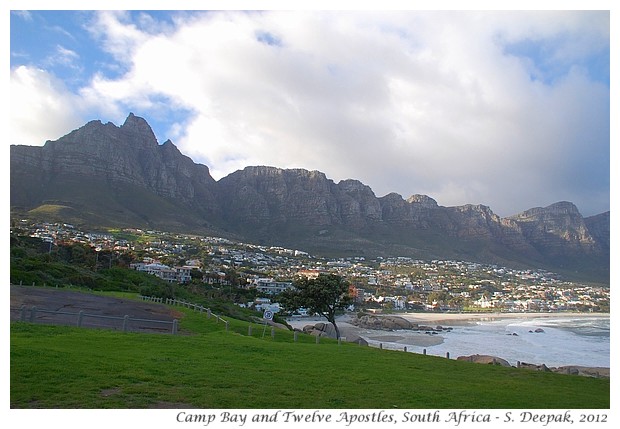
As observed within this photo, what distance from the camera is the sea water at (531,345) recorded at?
34.2m

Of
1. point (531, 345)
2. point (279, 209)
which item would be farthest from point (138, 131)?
point (531, 345)

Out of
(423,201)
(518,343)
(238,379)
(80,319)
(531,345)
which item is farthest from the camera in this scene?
(423,201)

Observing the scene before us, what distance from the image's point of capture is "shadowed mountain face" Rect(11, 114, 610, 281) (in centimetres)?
12156

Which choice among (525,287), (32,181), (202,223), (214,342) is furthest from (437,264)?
(214,342)

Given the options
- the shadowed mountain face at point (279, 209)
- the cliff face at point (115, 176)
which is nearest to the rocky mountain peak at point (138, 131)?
the cliff face at point (115, 176)

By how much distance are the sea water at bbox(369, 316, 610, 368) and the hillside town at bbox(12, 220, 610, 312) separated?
2647 centimetres

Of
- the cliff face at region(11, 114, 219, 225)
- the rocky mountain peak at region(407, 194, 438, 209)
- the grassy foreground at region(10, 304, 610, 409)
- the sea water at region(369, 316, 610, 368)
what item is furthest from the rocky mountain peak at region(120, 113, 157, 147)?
the grassy foreground at region(10, 304, 610, 409)

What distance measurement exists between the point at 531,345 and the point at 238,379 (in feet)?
127

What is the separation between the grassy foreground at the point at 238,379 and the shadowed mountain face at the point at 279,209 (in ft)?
322

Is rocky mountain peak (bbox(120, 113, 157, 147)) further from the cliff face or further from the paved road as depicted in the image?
the paved road

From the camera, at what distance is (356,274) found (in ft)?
363

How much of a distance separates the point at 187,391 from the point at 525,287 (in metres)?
124

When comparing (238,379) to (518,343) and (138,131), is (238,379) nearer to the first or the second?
(518,343)
